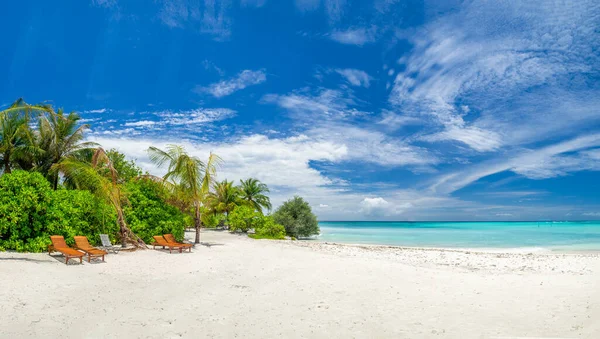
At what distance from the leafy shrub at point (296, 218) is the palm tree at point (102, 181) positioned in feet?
54.4

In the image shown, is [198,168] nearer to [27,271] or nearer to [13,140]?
[27,271]

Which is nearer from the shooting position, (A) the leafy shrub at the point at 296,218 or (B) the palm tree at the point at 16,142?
(B) the palm tree at the point at 16,142

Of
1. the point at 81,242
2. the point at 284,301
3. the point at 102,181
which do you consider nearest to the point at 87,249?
the point at 81,242

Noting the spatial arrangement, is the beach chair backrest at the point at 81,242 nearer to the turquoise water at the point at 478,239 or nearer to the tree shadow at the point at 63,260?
the tree shadow at the point at 63,260

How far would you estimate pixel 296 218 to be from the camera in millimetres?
32094

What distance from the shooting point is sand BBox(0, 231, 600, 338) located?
5598mm

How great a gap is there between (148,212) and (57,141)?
9232 millimetres

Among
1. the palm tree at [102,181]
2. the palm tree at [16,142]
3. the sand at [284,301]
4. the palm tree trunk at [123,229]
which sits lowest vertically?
the sand at [284,301]

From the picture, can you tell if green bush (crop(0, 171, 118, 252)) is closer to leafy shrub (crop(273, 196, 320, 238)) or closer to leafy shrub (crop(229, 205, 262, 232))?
leafy shrub (crop(229, 205, 262, 232))

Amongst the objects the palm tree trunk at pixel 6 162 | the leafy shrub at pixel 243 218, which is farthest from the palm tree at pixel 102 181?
the leafy shrub at pixel 243 218

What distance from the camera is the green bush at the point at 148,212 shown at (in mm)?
16422

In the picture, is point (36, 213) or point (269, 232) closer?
point (36, 213)

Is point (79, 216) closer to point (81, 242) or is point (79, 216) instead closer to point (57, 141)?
point (81, 242)

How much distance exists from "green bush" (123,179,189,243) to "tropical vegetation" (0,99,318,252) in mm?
43
